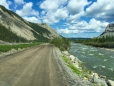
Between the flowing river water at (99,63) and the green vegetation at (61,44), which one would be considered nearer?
the flowing river water at (99,63)

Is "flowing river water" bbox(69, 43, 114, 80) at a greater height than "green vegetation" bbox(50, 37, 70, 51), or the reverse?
"green vegetation" bbox(50, 37, 70, 51)

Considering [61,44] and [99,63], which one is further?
[61,44]

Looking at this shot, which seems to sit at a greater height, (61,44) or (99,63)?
(61,44)

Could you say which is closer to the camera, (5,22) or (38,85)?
(38,85)

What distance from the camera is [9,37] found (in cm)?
15600

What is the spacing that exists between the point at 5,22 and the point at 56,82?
614ft

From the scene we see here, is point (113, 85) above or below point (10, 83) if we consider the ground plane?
below

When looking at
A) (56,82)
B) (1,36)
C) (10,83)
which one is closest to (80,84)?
(56,82)

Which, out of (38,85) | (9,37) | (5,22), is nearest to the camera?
(38,85)

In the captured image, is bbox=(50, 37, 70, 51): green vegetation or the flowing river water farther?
bbox=(50, 37, 70, 51): green vegetation

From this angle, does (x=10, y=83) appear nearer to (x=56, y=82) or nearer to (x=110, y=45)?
(x=56, y=82)

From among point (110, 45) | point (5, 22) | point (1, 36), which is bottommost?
point (110, 45)

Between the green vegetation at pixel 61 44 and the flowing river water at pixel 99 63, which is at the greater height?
the green vegetation at pixel 61 44

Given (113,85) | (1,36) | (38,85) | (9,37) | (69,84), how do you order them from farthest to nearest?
(9,37)
(1,36)
(113,85)
(69,84)
(38,85)
